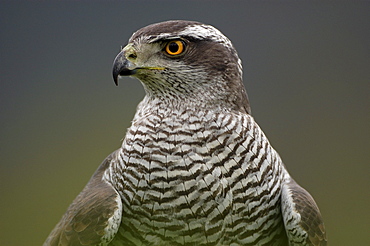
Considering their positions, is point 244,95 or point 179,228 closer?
point 179,228

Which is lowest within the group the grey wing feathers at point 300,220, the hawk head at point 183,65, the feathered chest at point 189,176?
the grey wing feathers at point 300,220

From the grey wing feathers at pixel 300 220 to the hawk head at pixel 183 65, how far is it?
1.74ft

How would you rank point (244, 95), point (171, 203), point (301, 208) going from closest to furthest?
point (171, 203) < point (301, 208) < point (244, 95)

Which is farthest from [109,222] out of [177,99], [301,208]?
[301,208]

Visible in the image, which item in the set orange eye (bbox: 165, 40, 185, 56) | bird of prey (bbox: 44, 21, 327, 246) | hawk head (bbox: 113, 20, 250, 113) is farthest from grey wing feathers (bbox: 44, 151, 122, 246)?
orange eye (bbox: 165, 40, 185, 56)

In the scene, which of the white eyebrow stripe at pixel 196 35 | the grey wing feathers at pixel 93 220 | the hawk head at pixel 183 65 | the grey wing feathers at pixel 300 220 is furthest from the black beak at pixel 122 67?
the grey wing feathers at pixel 300 220

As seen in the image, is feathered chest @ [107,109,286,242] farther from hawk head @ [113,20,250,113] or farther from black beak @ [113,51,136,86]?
black beak @ [113,51,136,86]

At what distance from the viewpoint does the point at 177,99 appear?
2.44m

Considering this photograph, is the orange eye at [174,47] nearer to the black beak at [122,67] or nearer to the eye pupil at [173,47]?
the eye pupil at [173,47]

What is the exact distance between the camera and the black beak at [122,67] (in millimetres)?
2316

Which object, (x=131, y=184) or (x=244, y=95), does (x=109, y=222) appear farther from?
(x=244, y=95)

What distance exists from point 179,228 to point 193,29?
3.31 ft

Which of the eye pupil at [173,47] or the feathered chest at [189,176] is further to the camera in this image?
the eye pupil at [173,47]

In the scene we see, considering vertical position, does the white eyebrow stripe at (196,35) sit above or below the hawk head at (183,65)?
above
